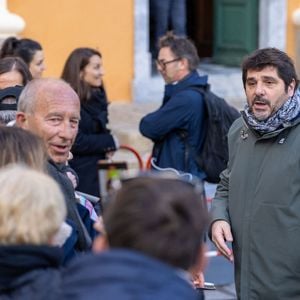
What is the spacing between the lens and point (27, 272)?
2838 millimetres

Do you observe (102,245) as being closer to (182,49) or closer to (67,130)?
(67,130)

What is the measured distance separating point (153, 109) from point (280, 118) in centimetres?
611

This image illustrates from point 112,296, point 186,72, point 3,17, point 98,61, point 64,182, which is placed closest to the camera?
point 112,296

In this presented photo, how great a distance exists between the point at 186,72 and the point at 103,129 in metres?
0.79

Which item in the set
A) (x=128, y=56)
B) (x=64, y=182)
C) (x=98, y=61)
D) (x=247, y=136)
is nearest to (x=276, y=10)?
(x=128, y=56)

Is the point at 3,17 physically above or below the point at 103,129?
above

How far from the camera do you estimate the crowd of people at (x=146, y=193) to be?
8.07ft

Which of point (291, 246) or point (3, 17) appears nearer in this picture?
point (291, 246)

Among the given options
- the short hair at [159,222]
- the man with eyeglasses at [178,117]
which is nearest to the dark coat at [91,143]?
the man with eyeglasses at [178,117]

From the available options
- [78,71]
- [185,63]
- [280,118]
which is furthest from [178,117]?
[280,118]

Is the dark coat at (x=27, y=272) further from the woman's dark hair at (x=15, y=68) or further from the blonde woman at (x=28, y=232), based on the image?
the woman's dark hair at (x=15, y=68)

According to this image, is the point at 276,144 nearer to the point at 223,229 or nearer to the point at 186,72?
the point at 223,229

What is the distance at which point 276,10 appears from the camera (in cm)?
1162

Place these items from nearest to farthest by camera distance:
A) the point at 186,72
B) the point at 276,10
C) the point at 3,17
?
the point at 186,72
the point at 3,17
the point at 276,10
